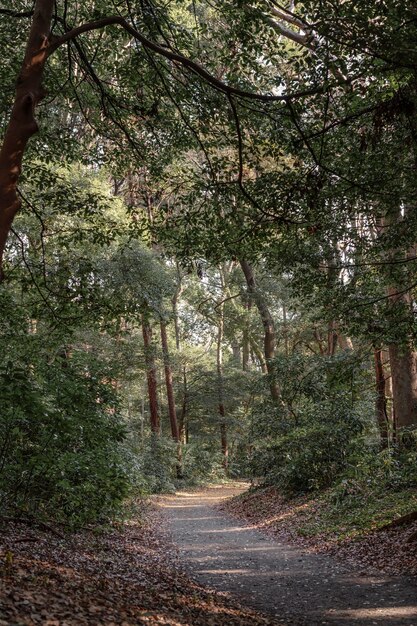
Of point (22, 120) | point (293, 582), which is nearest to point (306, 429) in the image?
point (293, 582)

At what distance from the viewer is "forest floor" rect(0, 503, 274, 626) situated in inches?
186

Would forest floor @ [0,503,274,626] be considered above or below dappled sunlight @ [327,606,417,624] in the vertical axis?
above

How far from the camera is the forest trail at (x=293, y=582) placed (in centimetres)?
622

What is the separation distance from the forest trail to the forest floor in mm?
487

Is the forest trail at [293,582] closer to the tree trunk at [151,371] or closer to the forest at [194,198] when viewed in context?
the forest at [194,198]

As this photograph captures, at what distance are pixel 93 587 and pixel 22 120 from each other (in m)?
5.11

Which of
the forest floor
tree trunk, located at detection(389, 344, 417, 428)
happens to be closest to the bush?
the forest floor

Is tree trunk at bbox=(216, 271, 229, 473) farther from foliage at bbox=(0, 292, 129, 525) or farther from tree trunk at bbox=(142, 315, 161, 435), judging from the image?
foliage at bbox=(0, 292, 129, 525)

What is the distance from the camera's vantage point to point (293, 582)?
7.91 metres

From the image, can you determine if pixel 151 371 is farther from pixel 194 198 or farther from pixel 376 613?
pixel 376 613

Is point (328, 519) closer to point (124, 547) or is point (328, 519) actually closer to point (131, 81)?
point (124, 547)

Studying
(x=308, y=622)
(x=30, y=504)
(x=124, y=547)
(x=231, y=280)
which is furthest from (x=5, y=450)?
(x=231, y=280)

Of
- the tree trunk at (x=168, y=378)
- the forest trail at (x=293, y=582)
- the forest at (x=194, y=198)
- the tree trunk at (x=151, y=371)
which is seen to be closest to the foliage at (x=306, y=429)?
the forest at (x=194, y=198)

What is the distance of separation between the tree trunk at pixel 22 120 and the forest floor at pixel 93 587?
3.18 metres
